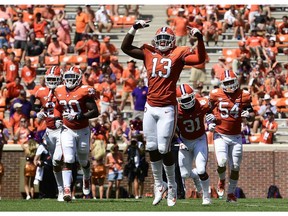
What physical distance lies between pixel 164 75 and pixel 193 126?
7.51 feet

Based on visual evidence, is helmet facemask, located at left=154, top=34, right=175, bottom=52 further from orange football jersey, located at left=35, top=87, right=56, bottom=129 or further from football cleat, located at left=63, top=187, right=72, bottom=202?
orange football jersey, located at left=35, top=87, right=56, bottom=129

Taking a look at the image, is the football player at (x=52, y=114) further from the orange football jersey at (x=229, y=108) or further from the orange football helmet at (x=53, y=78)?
the orange football jersey at (x=229, y=108)

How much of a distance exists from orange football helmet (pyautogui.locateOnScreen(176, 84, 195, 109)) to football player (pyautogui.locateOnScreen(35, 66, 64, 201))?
2.13m

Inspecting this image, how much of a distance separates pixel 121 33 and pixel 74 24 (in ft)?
5.18

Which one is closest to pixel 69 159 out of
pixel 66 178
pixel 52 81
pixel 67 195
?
pixel 66 178

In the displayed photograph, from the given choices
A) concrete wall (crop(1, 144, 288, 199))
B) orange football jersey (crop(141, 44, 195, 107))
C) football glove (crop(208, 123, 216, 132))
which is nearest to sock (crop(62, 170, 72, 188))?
orange football jersey (crop(141, 44, 195, 107))

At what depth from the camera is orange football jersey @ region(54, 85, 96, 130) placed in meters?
16.5

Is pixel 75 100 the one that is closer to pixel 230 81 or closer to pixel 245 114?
pixel 230 81

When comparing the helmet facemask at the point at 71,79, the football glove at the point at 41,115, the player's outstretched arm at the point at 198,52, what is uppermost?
the player's outstretched arm at the point at 198,52

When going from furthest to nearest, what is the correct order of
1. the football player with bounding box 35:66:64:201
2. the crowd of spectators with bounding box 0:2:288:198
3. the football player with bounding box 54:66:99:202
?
the crowd of spectators with bounding box 0:2:288:198 < the football player with bounding box 35:66:64:201 < the football player with bounding box 54:66:99:202

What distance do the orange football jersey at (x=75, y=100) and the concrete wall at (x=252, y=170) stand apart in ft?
23.5

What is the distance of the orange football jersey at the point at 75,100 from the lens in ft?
54.3

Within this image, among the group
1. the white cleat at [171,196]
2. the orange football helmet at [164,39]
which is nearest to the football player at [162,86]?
the orange football helmet at [164,39]

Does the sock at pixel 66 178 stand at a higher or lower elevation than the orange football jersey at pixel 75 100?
lower
